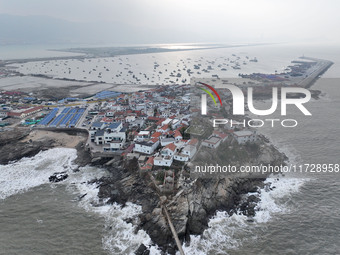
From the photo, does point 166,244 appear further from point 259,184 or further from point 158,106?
point 158,106

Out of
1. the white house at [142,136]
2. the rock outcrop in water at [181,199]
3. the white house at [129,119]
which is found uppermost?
the white house at [129,119]

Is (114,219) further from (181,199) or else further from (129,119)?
(129,119)

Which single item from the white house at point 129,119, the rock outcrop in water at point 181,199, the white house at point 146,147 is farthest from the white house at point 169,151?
the white house at point 129,119

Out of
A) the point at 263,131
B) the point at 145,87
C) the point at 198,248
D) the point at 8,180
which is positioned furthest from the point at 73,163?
the point at 145,87

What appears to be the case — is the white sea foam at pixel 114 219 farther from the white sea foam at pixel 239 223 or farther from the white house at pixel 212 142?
the white house at pixel 212 142

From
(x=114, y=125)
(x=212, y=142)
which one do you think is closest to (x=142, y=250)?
(x=212, y=142)

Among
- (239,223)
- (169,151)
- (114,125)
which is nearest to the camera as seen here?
(239,223)

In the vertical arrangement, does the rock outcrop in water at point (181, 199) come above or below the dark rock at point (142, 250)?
above

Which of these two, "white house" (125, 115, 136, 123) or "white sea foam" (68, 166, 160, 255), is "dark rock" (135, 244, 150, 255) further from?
"white house" (125, 115, 136, 123)

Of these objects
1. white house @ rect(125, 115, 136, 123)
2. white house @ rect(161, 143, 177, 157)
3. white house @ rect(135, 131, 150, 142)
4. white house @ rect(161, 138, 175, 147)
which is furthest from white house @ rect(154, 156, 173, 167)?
white house @ rect(125, 115, 136, 123)
